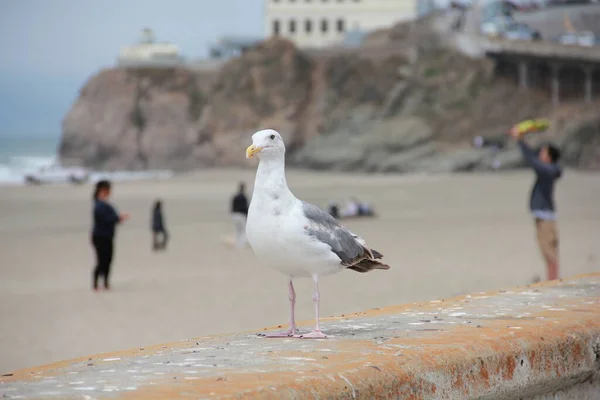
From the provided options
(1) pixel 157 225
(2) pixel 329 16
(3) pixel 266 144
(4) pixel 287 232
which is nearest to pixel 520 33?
(2) pixel 329 16

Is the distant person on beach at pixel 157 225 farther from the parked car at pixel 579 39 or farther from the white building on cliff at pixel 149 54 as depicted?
the white building on cliff at pixel 149 54

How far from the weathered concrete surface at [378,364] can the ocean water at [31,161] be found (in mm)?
52837

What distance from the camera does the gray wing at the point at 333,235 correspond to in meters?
3.91

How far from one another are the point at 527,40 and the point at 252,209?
52272 mm

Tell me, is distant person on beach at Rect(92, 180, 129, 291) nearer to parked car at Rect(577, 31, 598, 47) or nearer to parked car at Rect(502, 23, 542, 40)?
parked car at Rect(577, 31, 598, 47)

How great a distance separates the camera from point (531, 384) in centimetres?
324

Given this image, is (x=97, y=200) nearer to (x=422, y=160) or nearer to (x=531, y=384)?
(x=531, y=384)

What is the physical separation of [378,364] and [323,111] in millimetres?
62465

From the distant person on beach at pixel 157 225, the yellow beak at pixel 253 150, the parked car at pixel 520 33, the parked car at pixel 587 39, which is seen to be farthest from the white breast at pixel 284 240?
the parked car at pixel 520 33

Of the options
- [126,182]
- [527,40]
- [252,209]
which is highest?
[527,40]

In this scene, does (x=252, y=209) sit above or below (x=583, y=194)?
above

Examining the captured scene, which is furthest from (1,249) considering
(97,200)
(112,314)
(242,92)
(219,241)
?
(242,92)

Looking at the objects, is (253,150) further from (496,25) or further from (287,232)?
(496,25)

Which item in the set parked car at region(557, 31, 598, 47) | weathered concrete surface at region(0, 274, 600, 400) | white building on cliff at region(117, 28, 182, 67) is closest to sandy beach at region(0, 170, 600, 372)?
weathered concrete surface at region(0, 274, 600, 400)
